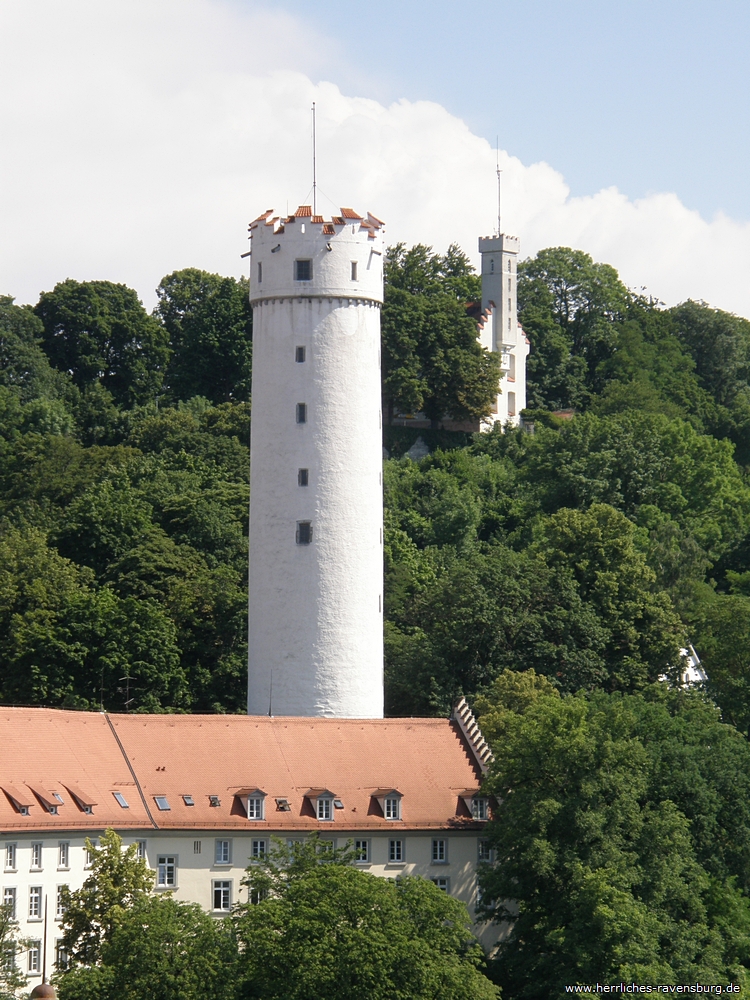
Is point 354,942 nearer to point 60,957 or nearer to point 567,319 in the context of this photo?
point 60,957

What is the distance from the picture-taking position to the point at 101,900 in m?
56.1

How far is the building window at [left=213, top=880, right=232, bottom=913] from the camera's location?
62250 mm

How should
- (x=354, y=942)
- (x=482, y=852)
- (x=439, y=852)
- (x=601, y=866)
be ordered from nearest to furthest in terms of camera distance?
(x=354, y=942) → (x=601, y=866) → (x=439, y=852) → (x=482, y=852)

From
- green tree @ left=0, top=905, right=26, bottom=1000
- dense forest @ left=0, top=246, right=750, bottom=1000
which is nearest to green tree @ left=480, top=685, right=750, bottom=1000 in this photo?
dense forest @ left=0, top=246, right=750, bottom=1000

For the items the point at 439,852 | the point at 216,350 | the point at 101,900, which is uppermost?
the point at 216,350

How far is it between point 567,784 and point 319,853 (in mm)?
6880

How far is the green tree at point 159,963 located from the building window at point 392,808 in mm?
10461

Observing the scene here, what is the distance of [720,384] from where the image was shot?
127625mm

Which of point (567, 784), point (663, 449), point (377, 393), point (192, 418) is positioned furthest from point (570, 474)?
point (567, 784)

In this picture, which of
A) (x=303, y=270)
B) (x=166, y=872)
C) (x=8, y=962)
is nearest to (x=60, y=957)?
(x=8, y=962)

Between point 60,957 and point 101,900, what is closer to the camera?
point 101,900

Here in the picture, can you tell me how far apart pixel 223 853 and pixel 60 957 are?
6071mm

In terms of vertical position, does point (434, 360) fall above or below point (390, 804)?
above

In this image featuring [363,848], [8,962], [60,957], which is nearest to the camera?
[8,962]
